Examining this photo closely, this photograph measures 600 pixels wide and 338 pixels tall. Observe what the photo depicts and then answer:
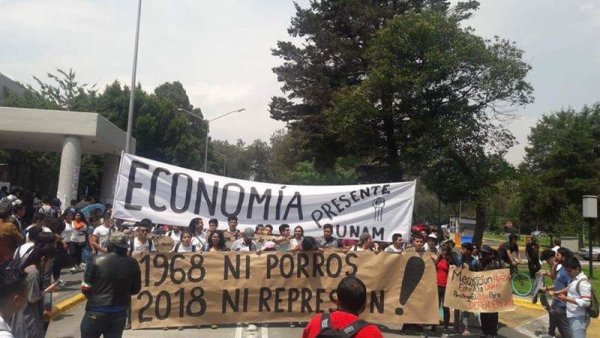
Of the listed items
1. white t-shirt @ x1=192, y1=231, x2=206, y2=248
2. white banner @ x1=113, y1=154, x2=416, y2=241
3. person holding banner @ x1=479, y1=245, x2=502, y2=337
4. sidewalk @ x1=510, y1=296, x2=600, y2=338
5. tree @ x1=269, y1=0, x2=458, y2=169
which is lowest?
sidewalk @ x1=510, y1=296, x2=600, y2=338

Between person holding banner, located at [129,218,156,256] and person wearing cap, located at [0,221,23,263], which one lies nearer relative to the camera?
person wearing cap, located at [0,221,23,263]

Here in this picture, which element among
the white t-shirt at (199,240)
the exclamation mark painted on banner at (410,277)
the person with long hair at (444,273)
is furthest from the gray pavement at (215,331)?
the white t-shirt at (199,240)

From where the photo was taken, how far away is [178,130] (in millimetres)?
54719

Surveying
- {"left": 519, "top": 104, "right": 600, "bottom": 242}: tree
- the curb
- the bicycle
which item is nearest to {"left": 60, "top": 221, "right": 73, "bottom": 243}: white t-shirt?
the curb

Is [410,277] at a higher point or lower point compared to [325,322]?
lower

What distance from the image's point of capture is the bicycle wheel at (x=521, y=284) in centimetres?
1570

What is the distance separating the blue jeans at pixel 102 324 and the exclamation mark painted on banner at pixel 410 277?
5.00 m

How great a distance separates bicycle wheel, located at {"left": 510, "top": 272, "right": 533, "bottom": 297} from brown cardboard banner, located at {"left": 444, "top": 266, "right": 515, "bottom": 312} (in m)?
6.31

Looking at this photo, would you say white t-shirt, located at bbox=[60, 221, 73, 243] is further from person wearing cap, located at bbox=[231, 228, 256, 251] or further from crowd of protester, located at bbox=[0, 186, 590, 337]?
person wearing cap, located at bbox=[231, 228, 256, 251]

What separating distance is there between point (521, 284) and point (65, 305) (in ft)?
38.4

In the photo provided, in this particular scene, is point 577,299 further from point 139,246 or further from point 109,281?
point 139,246

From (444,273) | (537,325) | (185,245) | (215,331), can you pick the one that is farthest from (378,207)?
(537,325)

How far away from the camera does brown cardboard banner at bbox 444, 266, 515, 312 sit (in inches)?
379

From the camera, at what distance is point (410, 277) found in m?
9.51
